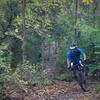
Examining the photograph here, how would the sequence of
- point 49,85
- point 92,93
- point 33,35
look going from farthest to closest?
point 33,35 → point 49,85 → point 92,93

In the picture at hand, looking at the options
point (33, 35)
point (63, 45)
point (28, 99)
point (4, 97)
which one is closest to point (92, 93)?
point (28, 99)

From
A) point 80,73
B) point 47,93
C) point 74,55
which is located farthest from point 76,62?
point 47,93

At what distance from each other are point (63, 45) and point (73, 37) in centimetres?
77

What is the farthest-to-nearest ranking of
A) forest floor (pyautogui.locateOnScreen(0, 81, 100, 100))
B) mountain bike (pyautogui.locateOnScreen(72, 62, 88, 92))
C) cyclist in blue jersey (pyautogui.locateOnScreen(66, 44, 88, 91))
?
mountain bike (pyautogui.locateOnScreen(72, 62, 88, 92))
cyclist in blue jersey (pyautogui.locateOnScreen(66, 44, 88, 91))
forest floor (pyautogui.locateOnScreen(0, 81, 100, 100))

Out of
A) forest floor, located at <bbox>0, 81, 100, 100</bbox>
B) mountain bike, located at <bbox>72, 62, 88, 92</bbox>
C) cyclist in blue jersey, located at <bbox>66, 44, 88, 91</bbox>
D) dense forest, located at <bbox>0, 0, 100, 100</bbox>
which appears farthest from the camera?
dense forest, located at <bbox>0, 0, 100, 100</bbox>

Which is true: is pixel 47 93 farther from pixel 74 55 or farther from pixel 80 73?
pixel 74 55

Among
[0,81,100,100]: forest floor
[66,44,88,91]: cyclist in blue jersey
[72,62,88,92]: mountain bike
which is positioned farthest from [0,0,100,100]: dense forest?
[66,44,88,91]: cyclist in blue jersey

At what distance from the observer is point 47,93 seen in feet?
50.9

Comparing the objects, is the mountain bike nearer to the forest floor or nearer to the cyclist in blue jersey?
the cyclist in blue jersey

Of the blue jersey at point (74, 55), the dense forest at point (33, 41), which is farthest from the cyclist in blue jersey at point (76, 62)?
the dense forest at point (33, 41)

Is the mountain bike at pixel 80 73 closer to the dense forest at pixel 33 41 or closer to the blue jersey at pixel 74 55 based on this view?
the blue jersey at pixel 74 55

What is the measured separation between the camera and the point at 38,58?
71.8 feet

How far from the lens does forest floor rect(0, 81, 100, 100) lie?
14.4 meters

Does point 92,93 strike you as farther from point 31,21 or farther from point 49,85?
point 31,21
